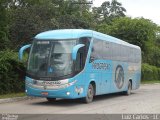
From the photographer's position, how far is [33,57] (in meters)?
19.3

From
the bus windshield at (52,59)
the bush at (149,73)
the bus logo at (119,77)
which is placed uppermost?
the bus windshield at (52,59)

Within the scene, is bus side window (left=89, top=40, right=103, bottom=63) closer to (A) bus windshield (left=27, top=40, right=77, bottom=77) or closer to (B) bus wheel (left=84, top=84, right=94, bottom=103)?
(B) bus wheel (left=84, top=84, right=94, bottom=103)

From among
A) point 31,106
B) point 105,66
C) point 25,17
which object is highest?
point 25,17

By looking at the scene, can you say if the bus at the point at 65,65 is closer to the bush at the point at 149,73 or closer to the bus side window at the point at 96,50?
the bus side window at the point at 96,50

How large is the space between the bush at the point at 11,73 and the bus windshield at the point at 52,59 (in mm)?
3399

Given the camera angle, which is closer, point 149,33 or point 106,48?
point 106,48

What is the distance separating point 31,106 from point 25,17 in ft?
60.9

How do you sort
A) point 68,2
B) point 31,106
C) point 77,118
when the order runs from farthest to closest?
point 68,2, point 31,106, point 77,118

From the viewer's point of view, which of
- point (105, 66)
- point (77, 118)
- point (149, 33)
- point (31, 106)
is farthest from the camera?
point (149, 33)

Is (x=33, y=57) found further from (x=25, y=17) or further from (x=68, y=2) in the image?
(x=68, y=2)

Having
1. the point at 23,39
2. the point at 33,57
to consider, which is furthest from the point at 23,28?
the point at 33,57

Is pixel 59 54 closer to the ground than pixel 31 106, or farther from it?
farther from it

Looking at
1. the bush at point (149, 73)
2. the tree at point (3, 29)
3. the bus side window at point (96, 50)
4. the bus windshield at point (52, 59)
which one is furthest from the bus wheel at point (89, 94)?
the bush at point (149, 73)

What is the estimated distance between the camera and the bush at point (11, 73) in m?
22.4
